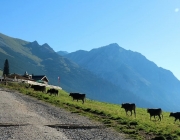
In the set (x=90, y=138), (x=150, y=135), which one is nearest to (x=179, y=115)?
(x=150, y=135)

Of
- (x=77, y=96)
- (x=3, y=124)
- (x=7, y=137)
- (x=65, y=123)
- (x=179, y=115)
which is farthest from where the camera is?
(x=77, y=96)

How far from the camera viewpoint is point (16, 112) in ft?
83.4

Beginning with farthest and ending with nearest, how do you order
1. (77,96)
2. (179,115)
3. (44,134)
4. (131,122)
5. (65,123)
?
(77,96) < (179,115) < (131,122) < (65,123) < (44,134)

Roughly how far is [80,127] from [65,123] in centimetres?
167

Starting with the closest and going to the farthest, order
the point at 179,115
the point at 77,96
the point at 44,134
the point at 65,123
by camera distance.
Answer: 1. the point at 44,134
2. the point at 65,123
3. the point at 179,115
4. the point at 77,96

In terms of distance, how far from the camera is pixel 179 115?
3475 cm

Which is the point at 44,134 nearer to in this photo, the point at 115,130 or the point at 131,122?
the point at 115,130

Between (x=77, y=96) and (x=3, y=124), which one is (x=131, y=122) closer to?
(x=3, y=124)

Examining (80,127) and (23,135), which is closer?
(23,135)

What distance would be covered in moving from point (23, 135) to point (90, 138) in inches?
159

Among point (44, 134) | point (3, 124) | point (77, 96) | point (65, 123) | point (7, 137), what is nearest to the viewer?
point (7, 137)

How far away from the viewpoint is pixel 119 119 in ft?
85.6

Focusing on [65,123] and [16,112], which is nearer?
[65,123]

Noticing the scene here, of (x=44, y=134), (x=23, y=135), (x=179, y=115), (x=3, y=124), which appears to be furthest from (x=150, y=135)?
(x=179, y=115)
